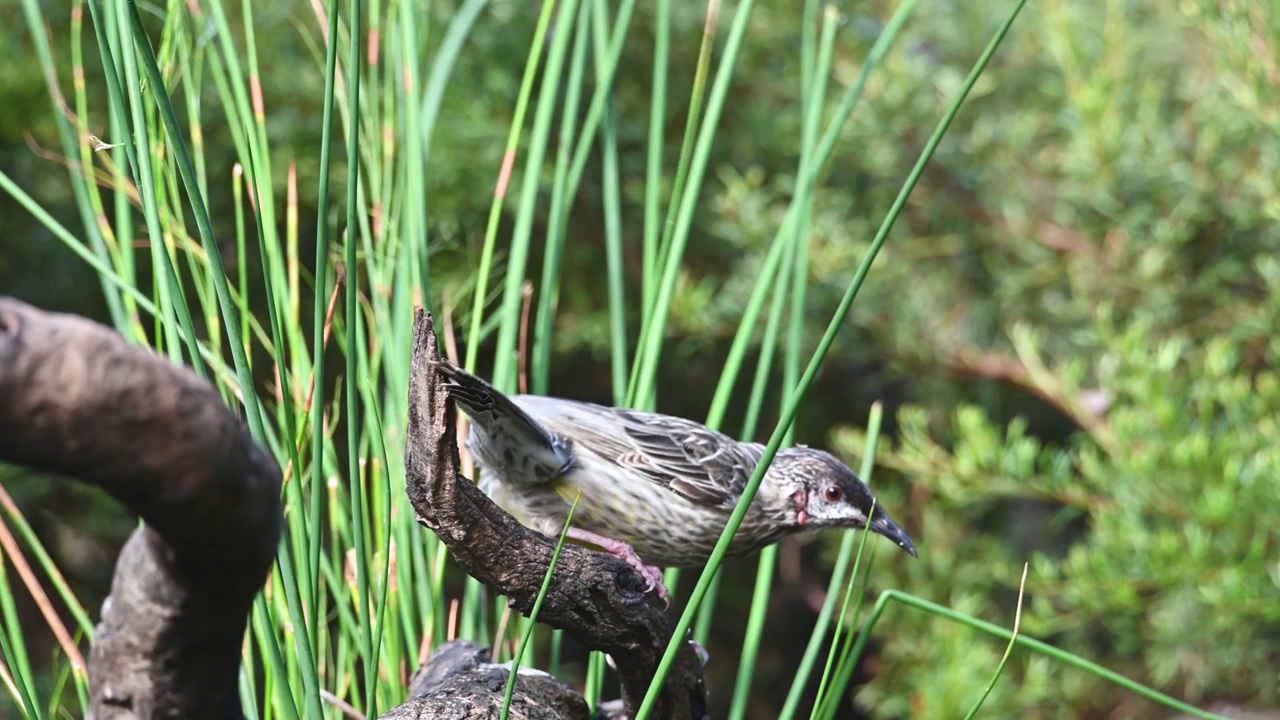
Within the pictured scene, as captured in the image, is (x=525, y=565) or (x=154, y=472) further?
(x=525, y=565)

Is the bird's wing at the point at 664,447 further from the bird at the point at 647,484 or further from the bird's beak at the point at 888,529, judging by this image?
the bird's beak at the point at 888,529

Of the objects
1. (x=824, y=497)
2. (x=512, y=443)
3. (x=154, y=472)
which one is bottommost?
(x=824, y=497)

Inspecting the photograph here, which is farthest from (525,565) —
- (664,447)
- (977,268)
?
(977,268)

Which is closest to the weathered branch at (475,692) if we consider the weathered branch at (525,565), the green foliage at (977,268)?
the weathered branch at (525,565)

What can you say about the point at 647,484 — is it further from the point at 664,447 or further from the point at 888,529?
the point at 888,529

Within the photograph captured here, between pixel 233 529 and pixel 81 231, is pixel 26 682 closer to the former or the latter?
pixel 233 529

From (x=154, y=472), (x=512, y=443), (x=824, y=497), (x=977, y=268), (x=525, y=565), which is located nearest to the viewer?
(x=154, y=472)
